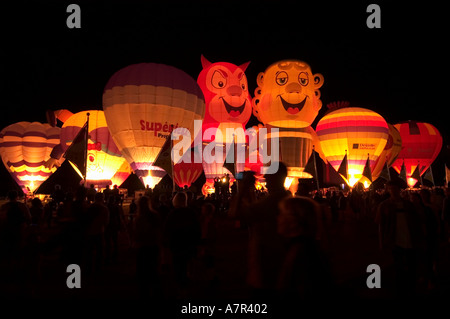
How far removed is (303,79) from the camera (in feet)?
92.2

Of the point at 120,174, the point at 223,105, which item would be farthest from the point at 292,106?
the point at 120,174

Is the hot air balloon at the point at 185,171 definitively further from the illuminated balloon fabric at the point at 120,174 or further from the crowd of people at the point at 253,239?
the crowd of people at the point at 253,239

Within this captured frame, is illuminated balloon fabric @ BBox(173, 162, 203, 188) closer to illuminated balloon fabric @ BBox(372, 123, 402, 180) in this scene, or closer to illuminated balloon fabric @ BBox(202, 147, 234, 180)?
illuminated balloon fabric @ BBox(202, 147, 234, 180)

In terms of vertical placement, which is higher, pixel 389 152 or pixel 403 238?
pixel 389 152

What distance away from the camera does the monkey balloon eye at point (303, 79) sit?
1101 inches

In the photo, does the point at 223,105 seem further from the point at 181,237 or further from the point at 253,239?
the point at 253,239

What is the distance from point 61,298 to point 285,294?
344cm

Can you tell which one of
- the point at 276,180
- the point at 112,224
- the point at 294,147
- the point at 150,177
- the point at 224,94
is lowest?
the point at 112,224

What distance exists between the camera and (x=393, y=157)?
3781 cm

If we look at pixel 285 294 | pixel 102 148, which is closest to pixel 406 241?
pixel 285 294

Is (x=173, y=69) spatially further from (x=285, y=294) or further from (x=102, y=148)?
(x=285, y=294)

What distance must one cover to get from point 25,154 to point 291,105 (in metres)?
24.0

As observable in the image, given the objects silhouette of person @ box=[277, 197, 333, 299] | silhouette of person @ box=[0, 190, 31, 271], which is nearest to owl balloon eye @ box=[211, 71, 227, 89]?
silhouette of person @ box=[0, 190, 31, 271]

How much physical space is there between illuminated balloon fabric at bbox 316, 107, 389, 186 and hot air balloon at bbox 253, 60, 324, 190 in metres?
2.82
